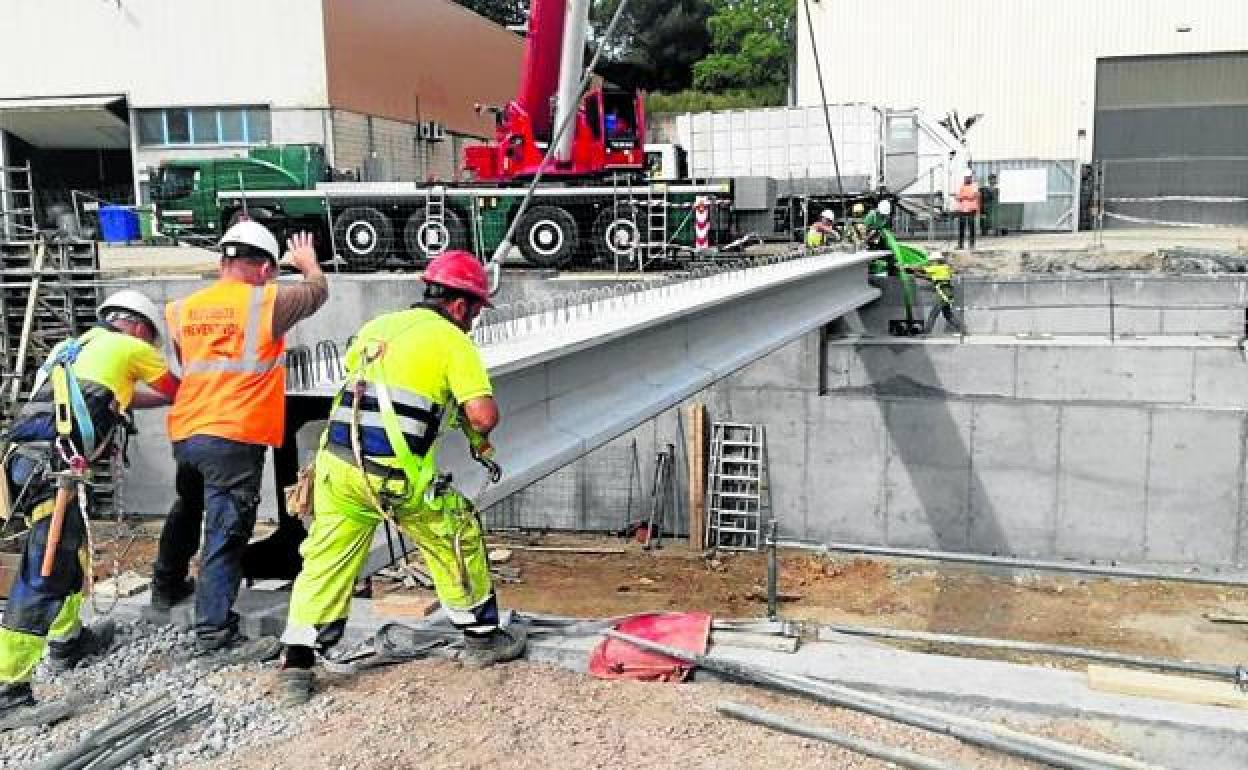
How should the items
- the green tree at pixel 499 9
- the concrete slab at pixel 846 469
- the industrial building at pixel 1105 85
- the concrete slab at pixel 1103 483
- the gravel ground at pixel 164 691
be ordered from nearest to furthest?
the gravel ground at pixel 164 691 → the concrete slab at pixel 1103 483 → the concrete slab at pixel 846 469 → the industrial building at pixel 1105 85 → the green tree at pixel 499 9

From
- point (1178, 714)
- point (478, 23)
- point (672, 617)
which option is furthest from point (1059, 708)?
point (478, 23)

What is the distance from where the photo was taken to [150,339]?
4945 mm

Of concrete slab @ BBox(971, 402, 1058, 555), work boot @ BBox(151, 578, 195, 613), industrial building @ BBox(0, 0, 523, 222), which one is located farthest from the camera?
industrial building @ BBox(0, 0, 523, 222)

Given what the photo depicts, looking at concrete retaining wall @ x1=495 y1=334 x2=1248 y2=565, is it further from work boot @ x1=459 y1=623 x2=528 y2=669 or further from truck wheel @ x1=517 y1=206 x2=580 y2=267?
work boot @ x1=459 y1=623 x2=528 y2=669

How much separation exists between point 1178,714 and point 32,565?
4.35 m

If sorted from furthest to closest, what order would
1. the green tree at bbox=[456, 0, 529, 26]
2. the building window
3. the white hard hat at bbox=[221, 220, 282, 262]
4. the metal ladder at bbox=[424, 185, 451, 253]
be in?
the green tree at bbox=[456, 0, 529, 26], the building window, the metal ladder at bbox=[424, 185, 451, 253], the white hard hat at bbox=[221, 220, 282, 262]

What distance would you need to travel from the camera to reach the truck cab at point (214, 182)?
1791cm

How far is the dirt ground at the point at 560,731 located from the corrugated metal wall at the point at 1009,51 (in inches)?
1210

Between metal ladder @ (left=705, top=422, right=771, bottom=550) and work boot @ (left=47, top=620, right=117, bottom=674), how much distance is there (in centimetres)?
966

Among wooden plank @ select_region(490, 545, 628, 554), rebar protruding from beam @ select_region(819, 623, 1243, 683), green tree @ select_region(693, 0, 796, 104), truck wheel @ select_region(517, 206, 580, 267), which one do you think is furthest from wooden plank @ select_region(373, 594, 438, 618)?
green tree @ select_region(693, 0, 796, 104)

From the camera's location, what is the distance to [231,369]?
15.3 feet

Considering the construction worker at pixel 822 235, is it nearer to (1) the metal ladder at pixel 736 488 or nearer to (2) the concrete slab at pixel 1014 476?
(1) the metal ladder at pixel 736 488

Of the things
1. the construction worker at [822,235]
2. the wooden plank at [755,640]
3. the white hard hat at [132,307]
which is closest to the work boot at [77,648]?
the white hard hat at [132,307]

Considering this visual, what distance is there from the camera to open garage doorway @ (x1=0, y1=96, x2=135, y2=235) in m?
28.7
